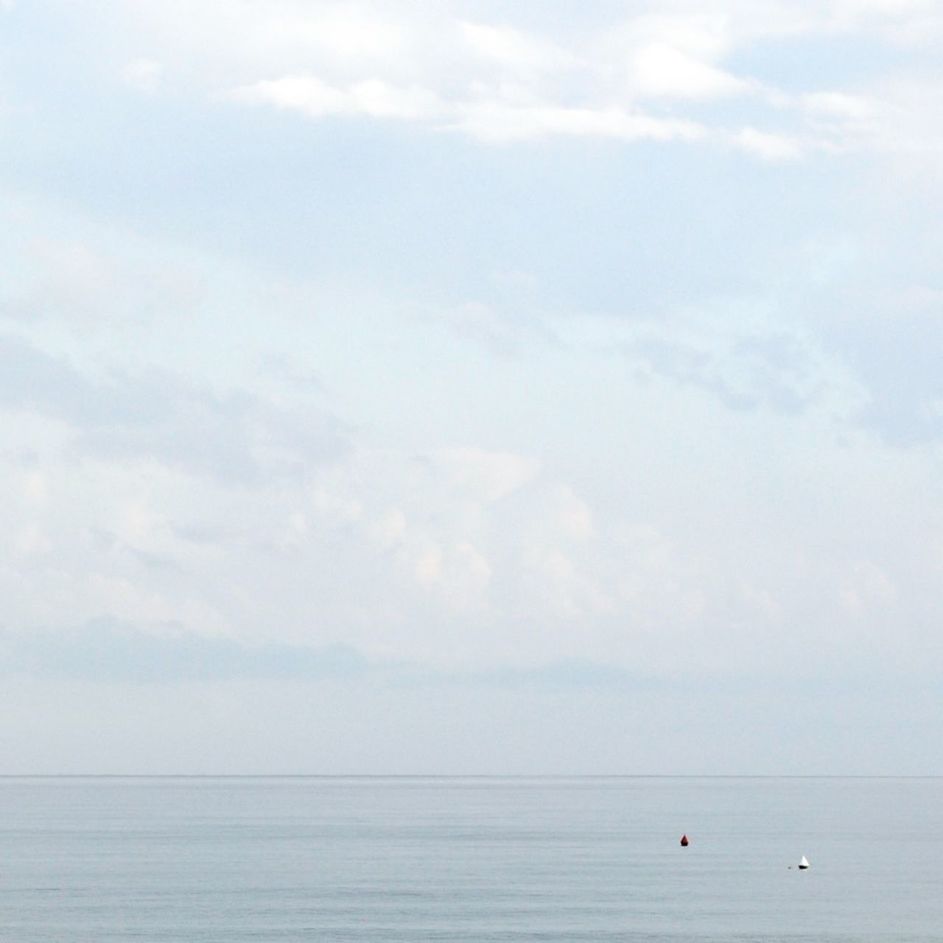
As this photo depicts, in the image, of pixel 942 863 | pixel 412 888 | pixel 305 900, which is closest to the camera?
pixel 305 900

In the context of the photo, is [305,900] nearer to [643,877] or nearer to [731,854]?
[643,877]

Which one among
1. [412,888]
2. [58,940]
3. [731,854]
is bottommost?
[58,940]

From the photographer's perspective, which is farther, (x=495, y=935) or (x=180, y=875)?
(x=180, y=875)

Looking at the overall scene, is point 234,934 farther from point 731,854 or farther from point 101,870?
point 731,854

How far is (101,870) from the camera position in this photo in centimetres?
16075

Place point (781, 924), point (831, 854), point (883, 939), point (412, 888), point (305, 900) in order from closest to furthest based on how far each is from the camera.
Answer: point (883, 939) → point (781, 924) → point (305, 900) → point (412, 888) → point (831, 854)

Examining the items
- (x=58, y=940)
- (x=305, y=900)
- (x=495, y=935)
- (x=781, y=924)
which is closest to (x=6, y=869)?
(x=305, y=900)

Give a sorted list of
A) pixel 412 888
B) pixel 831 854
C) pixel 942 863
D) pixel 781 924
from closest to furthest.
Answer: pixel 781 924, pixel 412 888, pixel 942 863, pixel 831 854

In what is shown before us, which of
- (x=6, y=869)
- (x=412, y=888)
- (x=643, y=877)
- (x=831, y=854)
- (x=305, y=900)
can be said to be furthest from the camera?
(x=831, y=854)

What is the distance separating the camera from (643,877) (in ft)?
503

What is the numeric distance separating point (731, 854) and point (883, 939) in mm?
87030

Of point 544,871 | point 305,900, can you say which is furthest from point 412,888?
point 544,871

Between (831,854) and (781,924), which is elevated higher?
(831,854)

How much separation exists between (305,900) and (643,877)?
3773 cm
